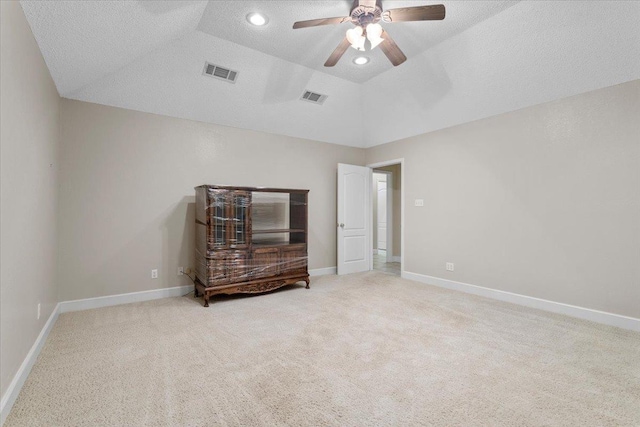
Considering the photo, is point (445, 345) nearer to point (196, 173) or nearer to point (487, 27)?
point (487, 27)

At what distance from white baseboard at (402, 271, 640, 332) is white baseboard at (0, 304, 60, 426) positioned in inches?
182

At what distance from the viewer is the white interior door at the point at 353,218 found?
5.36 metres

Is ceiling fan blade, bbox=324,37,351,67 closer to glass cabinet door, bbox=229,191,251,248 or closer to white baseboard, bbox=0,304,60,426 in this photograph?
glass cabinet door, bbox=229,191,251,248

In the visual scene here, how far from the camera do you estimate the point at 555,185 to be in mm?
3312

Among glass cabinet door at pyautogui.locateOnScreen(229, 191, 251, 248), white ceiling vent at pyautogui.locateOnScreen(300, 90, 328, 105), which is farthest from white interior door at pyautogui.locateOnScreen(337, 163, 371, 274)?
glass cabinet door at pyautogui.locateOnScreen(229, 191, 251, 248)

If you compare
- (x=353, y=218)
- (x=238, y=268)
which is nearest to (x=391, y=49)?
(x=238, y=268)

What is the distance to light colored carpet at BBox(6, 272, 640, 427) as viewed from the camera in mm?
1661

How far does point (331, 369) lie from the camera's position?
6.97 ft

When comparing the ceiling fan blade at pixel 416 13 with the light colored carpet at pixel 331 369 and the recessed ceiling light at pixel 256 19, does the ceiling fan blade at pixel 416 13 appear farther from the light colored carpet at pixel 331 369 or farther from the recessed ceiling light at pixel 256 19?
the light colored carpet at pixel 331 369

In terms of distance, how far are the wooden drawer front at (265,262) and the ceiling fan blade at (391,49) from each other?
2796mm

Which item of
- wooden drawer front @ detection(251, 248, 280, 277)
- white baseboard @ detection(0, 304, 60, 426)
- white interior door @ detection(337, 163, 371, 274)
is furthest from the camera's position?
white interior door @ detection(337, 163, 371, 274)

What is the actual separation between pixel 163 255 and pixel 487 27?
4.70 metres

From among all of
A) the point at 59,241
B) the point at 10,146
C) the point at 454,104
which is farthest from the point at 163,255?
the point at 454,104

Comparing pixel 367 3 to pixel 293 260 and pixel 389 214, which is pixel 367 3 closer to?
pixel 293 260
